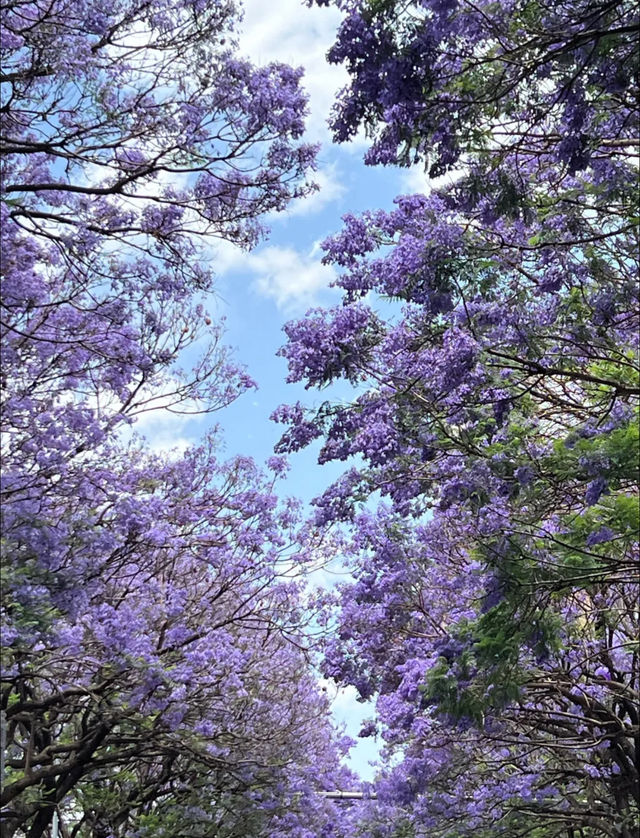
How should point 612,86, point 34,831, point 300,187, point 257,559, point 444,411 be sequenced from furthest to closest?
point 257,559
point 34,831
point 444,411
point 300,187
point 612,86

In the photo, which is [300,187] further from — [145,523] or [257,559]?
[257,559]

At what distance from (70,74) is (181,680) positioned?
516 centimetres

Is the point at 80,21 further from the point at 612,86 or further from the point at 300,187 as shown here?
the point at 612,86

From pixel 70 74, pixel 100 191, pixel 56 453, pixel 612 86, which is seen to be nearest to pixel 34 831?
pixel 56 453

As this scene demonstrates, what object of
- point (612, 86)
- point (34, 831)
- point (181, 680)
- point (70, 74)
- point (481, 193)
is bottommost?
point (34, 831)

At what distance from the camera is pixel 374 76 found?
598 centimetres

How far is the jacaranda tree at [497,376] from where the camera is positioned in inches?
241

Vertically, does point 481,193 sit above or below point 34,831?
above

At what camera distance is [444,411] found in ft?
27.8

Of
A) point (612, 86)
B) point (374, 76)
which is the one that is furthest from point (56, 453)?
point (612, 86)

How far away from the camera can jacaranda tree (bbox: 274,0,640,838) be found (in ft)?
20.1

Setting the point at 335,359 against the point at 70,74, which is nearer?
the point at 70,74

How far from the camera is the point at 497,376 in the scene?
313 inches

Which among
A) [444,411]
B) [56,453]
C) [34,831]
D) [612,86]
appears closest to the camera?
[612,86]
